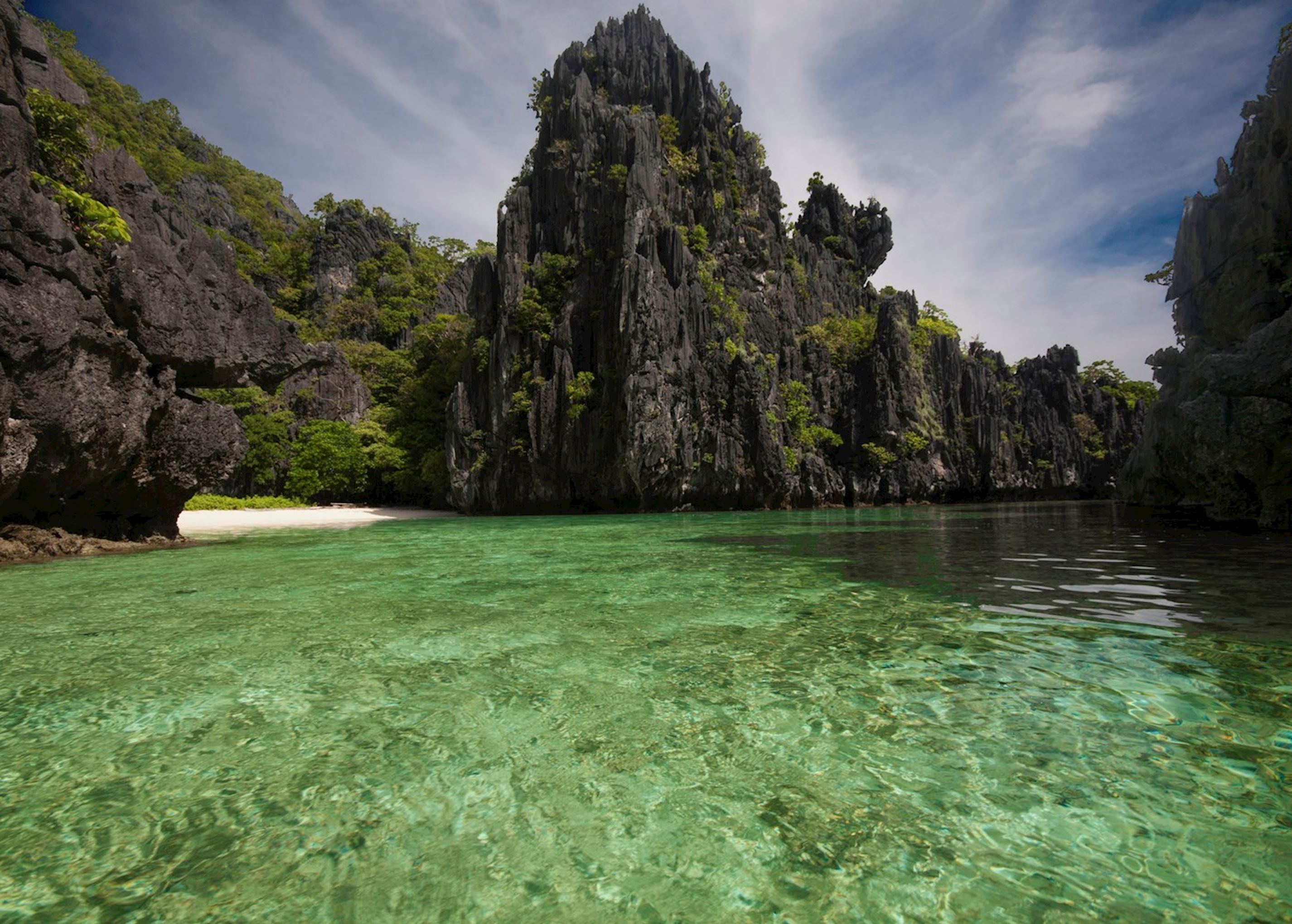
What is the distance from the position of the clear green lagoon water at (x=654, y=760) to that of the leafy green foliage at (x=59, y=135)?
1148 centimetres

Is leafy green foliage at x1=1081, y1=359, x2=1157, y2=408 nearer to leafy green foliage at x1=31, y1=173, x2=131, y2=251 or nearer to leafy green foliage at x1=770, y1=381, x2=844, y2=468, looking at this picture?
leafy green foliage at x1=770, y1=381, x2=844, y2=468

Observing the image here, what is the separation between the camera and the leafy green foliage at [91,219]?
11414 mm

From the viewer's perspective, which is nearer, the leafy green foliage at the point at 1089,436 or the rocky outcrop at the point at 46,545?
the rocky outcrop at the point at 46,545

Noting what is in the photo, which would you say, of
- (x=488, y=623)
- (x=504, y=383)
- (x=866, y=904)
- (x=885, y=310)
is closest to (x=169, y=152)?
(x=504, y=383)

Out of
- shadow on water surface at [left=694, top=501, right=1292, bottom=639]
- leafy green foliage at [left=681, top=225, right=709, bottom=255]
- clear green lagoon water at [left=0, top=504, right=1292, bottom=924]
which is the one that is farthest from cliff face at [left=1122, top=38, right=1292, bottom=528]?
leafy green foliage at [left=681, top=225, right=709, bottom=255]

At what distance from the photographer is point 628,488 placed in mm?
31688

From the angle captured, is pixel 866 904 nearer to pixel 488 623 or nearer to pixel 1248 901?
pixel 1248 901

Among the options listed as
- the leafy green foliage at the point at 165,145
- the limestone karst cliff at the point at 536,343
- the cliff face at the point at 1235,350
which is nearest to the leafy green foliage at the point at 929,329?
the limestone karst cliff at the point at 536,343

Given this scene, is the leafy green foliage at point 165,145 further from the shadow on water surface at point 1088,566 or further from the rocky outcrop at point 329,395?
the shadow on water surface at point 1088,566

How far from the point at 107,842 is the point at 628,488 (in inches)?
1162

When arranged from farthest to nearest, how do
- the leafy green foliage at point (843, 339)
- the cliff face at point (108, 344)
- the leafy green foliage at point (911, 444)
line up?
the leafy green foliage at point (843, 339)
the leafy green foliage at point (911, 444)
the cliff face at point (108, 344)

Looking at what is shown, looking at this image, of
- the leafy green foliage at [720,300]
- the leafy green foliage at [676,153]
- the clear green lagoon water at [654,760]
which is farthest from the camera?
the leafy green foliage at [676,153]

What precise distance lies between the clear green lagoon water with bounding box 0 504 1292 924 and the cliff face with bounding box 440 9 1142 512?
25543mm

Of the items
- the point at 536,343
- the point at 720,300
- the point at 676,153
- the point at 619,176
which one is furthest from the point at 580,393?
the point at 676,153
